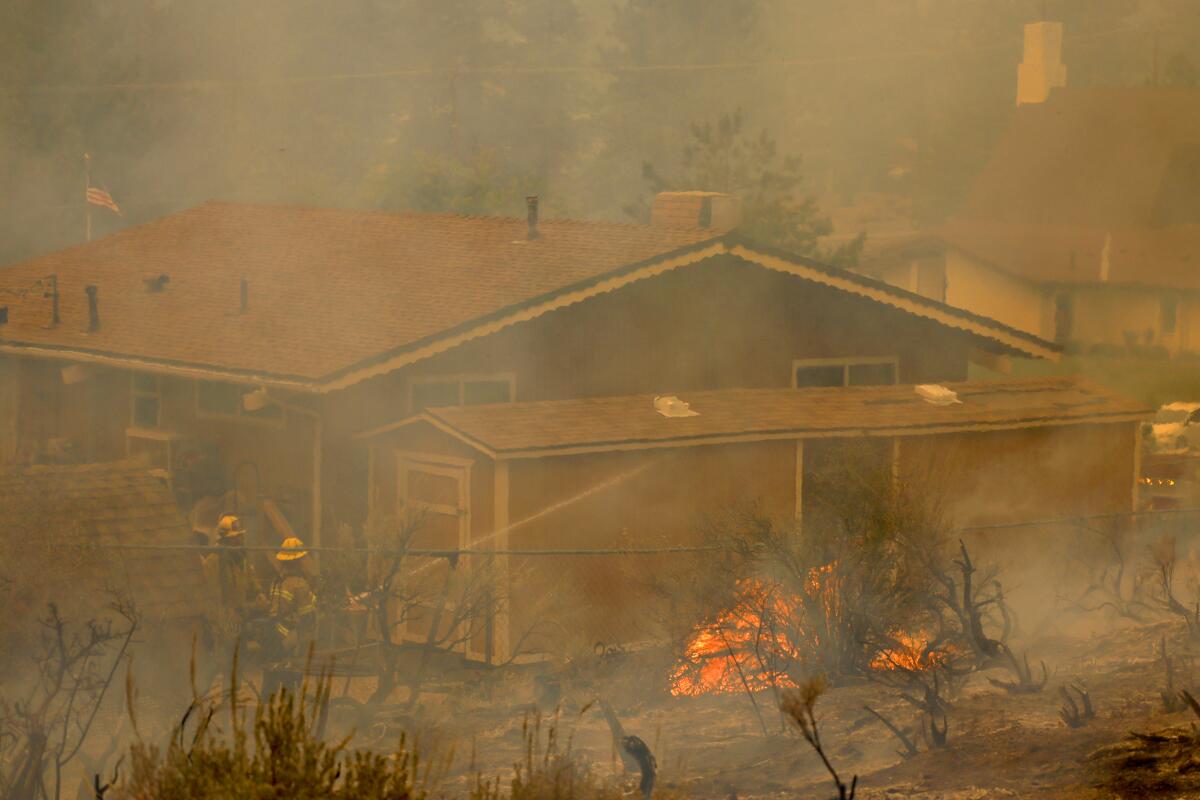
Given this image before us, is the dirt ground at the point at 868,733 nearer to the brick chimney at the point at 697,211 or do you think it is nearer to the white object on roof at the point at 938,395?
the white object on roof at the point at 938,395

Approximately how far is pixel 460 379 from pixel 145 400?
4.16 metres

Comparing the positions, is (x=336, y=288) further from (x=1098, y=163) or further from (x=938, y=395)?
(x=1098, y=163)

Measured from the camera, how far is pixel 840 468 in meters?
12.6

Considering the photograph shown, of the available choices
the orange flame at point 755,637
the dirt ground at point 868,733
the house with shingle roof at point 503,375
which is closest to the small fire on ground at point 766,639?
the orange flame at point 755,637

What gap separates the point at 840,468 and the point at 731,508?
83cm

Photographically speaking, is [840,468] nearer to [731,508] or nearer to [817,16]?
[731,508]

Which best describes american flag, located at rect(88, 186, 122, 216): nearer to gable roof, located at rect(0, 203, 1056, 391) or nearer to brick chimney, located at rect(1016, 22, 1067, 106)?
gable roof, located at rect(0, 203, 1056, 391)

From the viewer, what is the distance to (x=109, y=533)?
36.1 ft

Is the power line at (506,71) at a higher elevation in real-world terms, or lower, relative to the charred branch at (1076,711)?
higher

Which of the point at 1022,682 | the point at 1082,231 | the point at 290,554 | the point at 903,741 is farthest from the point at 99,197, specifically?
the point at 1082,231

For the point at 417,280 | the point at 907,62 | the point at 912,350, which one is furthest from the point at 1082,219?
the point at 907,62

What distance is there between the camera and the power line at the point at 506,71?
29.8 metres

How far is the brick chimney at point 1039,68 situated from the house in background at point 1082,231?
0.05m

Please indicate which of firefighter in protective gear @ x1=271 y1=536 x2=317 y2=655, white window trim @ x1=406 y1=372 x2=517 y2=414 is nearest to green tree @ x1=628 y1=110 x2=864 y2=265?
white window trim @ x1=406 y1=372 x2=517 y2=414
